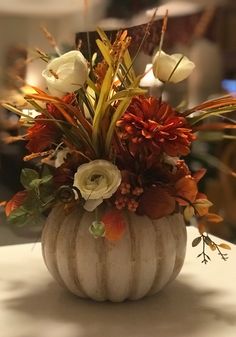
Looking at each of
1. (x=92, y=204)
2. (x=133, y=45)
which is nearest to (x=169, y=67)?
(x=133, y=45)

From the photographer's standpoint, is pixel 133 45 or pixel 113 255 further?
pixel 133 45

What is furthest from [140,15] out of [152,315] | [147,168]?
[152,315]

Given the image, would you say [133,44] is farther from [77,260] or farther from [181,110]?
[77,260]

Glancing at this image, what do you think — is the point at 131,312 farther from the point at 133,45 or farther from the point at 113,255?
the point at 133,45

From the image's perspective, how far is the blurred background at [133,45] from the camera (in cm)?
118

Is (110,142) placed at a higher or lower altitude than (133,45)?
lower

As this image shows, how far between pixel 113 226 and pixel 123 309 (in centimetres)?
14

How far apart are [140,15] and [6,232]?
581 millimetres

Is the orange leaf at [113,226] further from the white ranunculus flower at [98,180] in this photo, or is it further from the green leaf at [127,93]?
the green leaf at [127,93]

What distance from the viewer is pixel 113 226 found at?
75 centimetres

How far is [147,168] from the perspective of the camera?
0.78m

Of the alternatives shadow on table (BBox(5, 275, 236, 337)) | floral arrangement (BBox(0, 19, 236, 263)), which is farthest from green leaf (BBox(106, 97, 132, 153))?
shadow on table (BBox(5, 275, 236, 337))

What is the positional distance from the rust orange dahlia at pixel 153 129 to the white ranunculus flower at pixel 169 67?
57 mm

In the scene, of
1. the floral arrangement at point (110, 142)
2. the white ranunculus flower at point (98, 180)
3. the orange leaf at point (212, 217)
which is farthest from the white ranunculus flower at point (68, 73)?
the orange leaf at point (212, 217)
